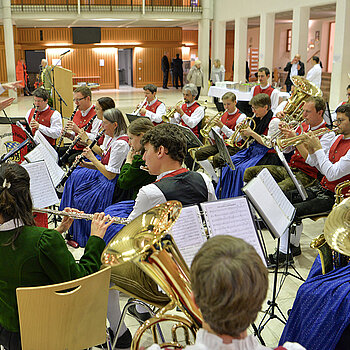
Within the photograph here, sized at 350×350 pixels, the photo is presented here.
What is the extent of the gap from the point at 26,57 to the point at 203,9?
8.53 meters

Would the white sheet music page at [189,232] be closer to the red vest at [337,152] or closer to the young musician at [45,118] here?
the red vest at [337,152]

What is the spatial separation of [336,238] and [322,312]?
42cm

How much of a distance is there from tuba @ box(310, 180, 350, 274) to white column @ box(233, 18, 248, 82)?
14639mm

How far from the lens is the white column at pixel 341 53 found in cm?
1062

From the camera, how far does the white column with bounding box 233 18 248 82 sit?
51.8 ft

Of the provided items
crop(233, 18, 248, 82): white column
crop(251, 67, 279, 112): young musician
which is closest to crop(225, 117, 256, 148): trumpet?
crop(251, 67, 279, 112): young musician

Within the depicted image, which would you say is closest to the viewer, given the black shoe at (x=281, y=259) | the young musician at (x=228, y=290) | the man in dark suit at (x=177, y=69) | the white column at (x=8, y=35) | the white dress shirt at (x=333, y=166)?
the young musician at (x=228, y=290)

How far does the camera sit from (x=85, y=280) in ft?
6.05

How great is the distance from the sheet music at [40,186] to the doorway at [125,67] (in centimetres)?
2019

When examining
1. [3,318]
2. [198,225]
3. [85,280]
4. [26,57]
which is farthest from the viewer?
[26,57]

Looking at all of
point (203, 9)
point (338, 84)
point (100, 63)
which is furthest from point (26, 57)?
point (338, 84)

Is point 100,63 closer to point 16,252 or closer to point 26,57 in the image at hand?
point 26,57

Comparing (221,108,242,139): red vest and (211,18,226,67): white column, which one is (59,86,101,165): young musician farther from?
(211,18,226,67): white column

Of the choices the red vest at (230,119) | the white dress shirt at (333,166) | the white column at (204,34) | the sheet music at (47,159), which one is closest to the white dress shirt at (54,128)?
the sheet music at (47,159)
